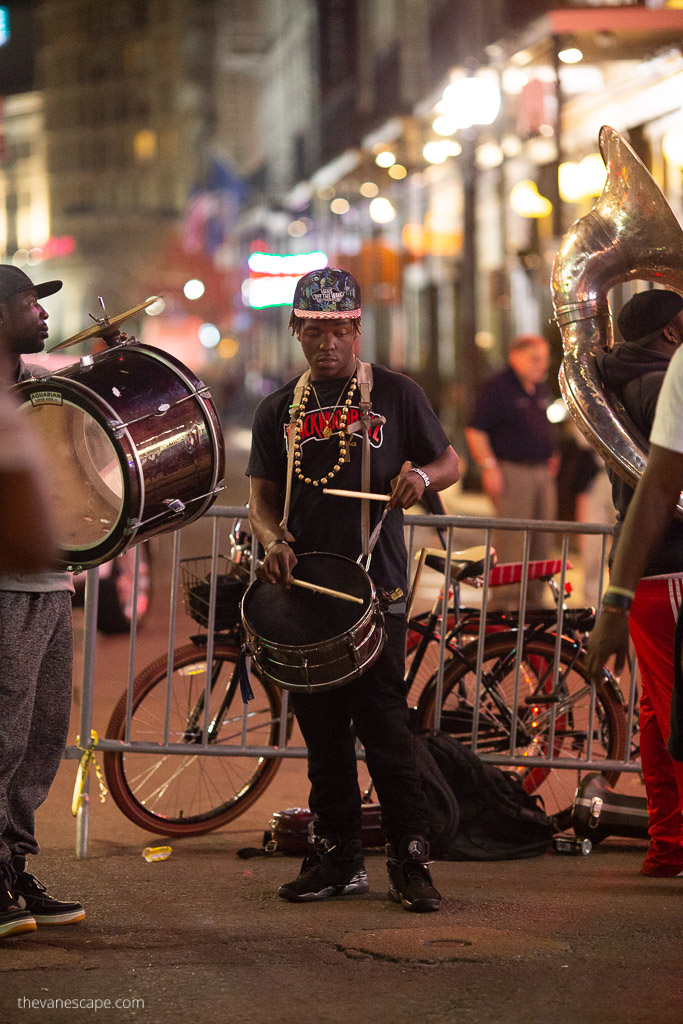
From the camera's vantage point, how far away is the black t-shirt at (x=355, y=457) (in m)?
4.79

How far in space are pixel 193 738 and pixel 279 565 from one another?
4.94 ft

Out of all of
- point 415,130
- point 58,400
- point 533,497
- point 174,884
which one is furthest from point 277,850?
point 415,130

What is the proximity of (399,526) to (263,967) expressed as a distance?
63.4 inches

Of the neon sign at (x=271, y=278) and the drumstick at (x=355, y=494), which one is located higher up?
the neon sign at (x=271, y=278)

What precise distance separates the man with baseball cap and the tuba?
0.14m

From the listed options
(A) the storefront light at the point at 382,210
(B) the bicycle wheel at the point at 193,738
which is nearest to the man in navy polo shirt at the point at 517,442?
(B) the bicycle wheel at the point at 193,738

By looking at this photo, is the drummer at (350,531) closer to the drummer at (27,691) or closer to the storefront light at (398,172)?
the drummer at (27,691)

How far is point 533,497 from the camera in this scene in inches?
414

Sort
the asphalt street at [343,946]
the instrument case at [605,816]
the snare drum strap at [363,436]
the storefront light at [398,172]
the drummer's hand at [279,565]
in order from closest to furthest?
the asphalt street at [343,946], the drummer's hand at [279,565], the snare drum strap at [363,436], the instrument case at [605,816], the storefront light at [398,172]

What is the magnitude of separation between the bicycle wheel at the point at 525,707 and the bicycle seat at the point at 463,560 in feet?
1.01

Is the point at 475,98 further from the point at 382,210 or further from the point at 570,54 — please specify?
the point at 382,210

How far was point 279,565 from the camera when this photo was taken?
4637 millimetres

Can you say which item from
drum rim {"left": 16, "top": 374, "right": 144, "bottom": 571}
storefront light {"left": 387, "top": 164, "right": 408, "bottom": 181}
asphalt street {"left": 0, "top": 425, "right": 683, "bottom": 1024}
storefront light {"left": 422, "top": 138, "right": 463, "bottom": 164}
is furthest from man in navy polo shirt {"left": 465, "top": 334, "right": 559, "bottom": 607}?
storefront light {"left": 387, "top": 164, "right": 408, "bottom": 181}

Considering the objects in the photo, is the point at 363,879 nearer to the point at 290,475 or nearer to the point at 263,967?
the point at 263,967
